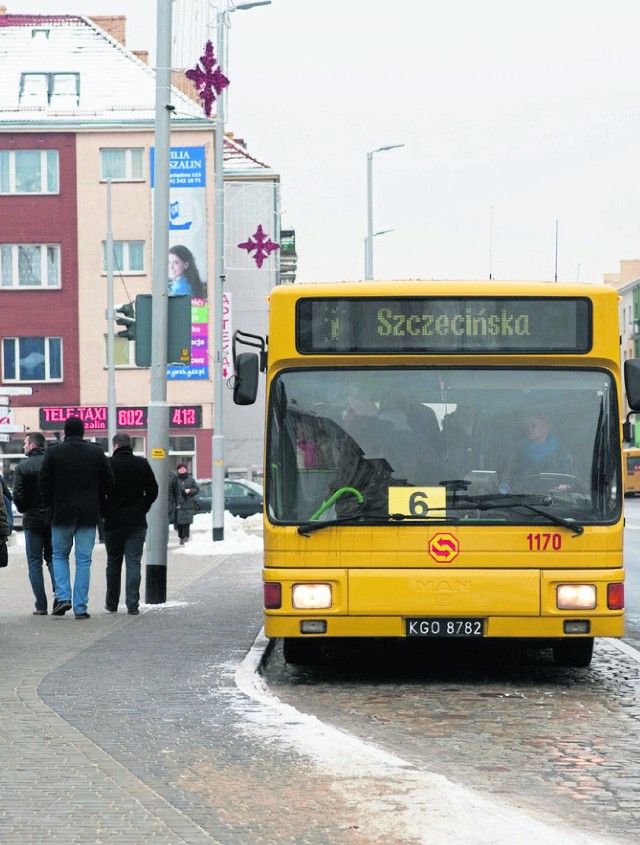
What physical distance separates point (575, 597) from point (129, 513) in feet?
20.9

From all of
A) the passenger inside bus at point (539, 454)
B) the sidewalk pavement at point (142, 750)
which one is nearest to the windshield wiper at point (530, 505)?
the passenger inside bus at point (539, 454)

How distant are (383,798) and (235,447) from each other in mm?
55863

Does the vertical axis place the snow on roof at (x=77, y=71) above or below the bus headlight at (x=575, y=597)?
above

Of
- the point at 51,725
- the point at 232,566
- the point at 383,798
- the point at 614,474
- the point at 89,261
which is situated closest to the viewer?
the point at 383,798

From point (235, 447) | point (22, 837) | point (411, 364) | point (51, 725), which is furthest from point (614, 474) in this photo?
point (235, 447)

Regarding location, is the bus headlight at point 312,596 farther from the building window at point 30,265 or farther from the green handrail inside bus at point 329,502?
the building window at point 30,265

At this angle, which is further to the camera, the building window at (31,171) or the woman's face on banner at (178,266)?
the building window at (31,171)

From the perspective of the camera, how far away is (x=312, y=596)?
11.0 m

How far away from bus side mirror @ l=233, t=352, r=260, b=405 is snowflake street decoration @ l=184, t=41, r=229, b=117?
2231 cm

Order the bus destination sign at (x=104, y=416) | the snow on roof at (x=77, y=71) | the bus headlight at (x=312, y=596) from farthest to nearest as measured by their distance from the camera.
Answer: the snow on roof at (x=77, y=71) → the bus destination sign at (x=104, y=416) → the bus headlight at (x=312, y=596)

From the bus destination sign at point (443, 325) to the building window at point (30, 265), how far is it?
45.7m

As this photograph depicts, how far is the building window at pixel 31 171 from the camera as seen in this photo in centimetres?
5578

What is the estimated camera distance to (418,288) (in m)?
11.5

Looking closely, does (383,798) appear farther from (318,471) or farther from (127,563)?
(127,563)
